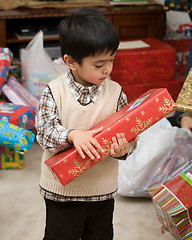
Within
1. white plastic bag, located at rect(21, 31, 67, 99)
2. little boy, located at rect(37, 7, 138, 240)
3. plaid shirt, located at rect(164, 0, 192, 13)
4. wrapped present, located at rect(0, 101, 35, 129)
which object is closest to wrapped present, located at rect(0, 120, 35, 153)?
wrapped present, located at rect(0, 101, 35, 129)

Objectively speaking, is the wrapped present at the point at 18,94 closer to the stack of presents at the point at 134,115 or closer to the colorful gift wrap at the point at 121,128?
the stack of presents at the point at 134,115

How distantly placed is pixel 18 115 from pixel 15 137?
0.65 feet

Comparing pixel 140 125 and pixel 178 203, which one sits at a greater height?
pixel 140 125

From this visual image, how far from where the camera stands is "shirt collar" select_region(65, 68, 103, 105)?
1.08 meters

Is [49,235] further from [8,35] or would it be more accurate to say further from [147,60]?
[8,35]

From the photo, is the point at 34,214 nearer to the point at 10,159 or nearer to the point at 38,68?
the point at 10,159

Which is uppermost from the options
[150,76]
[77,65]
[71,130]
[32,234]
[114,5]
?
[77,65]

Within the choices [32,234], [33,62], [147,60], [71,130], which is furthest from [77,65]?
[147,60]

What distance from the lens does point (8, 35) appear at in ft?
9.34

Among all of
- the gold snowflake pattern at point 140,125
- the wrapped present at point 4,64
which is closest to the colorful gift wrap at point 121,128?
the gold snowflake pattern at point 140,125

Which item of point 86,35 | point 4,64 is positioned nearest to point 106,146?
point 86,35

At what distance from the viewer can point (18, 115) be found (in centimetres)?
203

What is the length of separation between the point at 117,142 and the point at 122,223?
75 centimetres

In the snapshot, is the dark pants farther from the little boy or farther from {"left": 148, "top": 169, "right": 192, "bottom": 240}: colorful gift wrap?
{"left": 148, "top": 169, "right": 192, "bottom": 240}: colorful gift wrap
